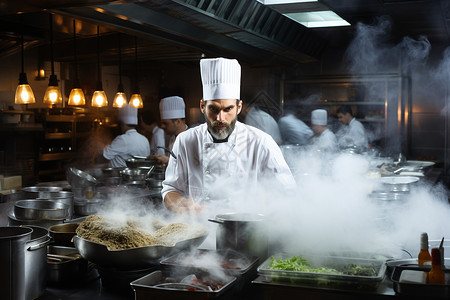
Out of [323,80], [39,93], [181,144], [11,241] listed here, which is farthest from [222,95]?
[39,93]

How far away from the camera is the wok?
5.52 ft

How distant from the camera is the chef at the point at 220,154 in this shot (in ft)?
9.87

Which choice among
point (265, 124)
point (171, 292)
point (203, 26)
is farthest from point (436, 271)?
point (265, 124)

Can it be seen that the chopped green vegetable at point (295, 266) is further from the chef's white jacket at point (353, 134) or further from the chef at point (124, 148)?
the chef's white jacket at point (353, 134)

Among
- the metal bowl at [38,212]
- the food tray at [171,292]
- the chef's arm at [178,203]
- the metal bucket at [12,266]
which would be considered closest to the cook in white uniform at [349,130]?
the chef's arm at [178,203]

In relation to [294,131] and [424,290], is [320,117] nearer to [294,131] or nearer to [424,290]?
[294,131]

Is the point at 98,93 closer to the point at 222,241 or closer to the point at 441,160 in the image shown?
the point at 222,241

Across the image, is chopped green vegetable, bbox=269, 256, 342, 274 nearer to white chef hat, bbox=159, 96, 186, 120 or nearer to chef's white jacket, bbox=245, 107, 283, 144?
white chef hat, bbox=159, 96, 186, 120

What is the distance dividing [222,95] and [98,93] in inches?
122

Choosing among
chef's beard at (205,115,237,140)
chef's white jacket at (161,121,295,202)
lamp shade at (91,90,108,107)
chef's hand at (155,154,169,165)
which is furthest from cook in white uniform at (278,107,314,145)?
chef's beard at (205,115,237,140)

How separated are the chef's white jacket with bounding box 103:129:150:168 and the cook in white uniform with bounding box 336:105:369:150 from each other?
3.30 m

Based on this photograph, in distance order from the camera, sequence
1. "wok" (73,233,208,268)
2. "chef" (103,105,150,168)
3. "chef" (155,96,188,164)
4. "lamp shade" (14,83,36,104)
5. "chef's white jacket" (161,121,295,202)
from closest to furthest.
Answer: "wok" (73,233,208,268), "chef's white jacket" (161,121,295,202), "lamp shade" (14,83,36,104), "chef" (155,96,188,164), "chef" (103,105,150,168)

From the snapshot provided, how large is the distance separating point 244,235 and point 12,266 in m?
0.84

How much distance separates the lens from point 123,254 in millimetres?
1679
